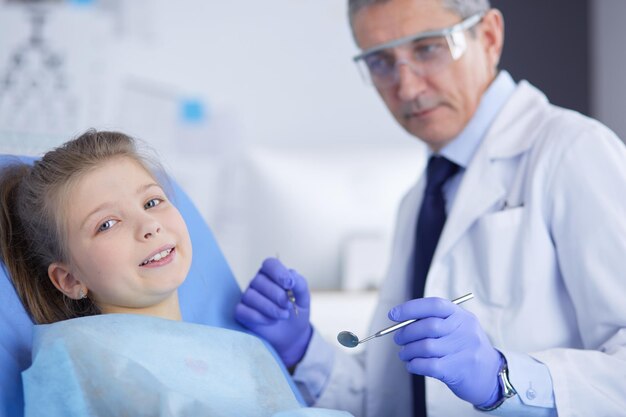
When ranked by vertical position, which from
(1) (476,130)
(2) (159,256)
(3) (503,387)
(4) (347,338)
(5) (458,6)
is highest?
(5) (458,6)

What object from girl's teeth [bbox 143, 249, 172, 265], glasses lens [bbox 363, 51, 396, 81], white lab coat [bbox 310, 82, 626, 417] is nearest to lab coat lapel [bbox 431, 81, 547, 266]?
white lab coat [bbox 310, 82, 626, 417]

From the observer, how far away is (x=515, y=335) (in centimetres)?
144

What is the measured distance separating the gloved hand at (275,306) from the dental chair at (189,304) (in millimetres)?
39

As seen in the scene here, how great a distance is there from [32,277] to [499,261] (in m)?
0.81

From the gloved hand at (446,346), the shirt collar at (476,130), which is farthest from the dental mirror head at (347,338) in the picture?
the shirt collar at (476,130)

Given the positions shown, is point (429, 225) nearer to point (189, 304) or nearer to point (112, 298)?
point (189, 304)

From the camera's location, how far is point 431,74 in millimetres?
1609

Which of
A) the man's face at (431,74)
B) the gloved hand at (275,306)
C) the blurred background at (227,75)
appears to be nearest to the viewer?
the gloved hand at (275,306)

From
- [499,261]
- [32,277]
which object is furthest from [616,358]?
[32,277]

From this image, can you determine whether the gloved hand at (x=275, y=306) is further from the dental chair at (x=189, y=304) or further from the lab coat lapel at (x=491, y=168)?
the lab coat lapel at (x=491, y=168)

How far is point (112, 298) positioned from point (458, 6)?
882 mm

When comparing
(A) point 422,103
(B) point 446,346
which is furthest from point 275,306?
(A) point 422,103

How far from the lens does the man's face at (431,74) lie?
158cm

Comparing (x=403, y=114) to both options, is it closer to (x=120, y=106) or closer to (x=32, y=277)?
(x=32, y=277)
